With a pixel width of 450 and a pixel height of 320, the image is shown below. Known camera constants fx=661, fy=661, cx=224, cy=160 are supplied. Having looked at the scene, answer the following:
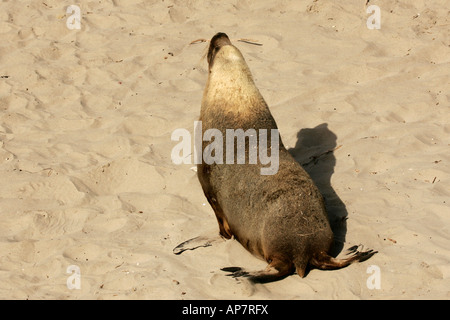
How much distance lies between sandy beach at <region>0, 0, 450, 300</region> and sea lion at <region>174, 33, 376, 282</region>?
0.37 ft

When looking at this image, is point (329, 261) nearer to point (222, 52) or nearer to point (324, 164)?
point (324, 164)

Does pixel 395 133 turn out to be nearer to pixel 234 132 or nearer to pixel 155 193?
pixel 234 132

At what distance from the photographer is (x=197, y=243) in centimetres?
474

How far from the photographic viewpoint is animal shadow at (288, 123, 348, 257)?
15.6 feet

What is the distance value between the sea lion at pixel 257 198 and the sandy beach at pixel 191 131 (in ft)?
0.37

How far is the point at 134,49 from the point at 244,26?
133cm

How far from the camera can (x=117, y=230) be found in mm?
4992

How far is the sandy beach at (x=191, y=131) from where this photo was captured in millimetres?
4355

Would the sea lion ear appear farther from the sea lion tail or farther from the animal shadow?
the sea lion tail

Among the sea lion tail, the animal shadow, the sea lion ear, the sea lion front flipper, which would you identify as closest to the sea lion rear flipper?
the sea lion tail
